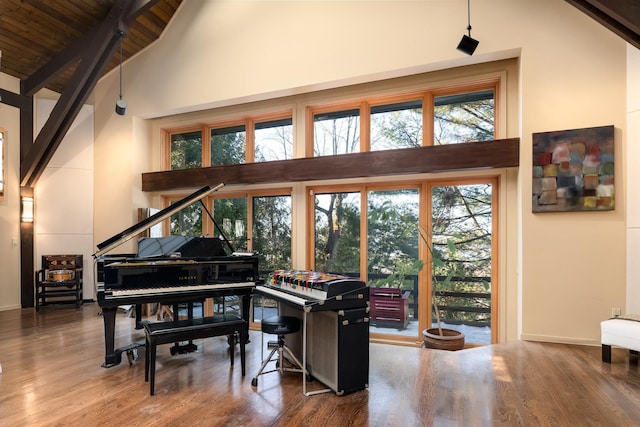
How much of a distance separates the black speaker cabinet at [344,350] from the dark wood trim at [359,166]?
241 cm

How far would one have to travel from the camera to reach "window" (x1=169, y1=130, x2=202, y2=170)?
7.04 m

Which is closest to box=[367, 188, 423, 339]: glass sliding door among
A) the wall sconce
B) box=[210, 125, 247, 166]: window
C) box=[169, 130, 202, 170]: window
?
box=[210, 125, 247, 166]: window

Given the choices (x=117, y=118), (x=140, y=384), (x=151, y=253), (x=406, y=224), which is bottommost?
(x=140, y=384)

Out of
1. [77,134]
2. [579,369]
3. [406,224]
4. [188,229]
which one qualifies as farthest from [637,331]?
[77,134]

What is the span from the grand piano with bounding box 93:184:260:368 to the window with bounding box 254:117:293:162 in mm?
2144

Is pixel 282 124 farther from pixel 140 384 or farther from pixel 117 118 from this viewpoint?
pixel 140 384

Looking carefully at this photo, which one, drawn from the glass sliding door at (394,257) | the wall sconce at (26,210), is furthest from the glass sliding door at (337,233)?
the wall sconce at (26,210)

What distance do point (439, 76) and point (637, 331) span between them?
376 centimetres

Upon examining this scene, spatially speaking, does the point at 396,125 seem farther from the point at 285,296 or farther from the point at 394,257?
the point at 285,296

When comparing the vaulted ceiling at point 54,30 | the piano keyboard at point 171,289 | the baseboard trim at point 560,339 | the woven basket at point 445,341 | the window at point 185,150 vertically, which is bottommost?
the woven basket at point 445,341

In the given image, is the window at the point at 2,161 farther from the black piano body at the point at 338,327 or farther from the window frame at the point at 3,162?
the black piano body at the point at 338,327

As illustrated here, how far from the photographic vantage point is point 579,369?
140 inches

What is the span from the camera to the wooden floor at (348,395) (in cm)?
276

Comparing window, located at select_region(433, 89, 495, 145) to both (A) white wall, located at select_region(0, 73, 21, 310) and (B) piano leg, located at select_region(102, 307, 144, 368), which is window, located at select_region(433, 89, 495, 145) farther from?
(A) white wall, located at select_region(0, 73, 21, 310)
